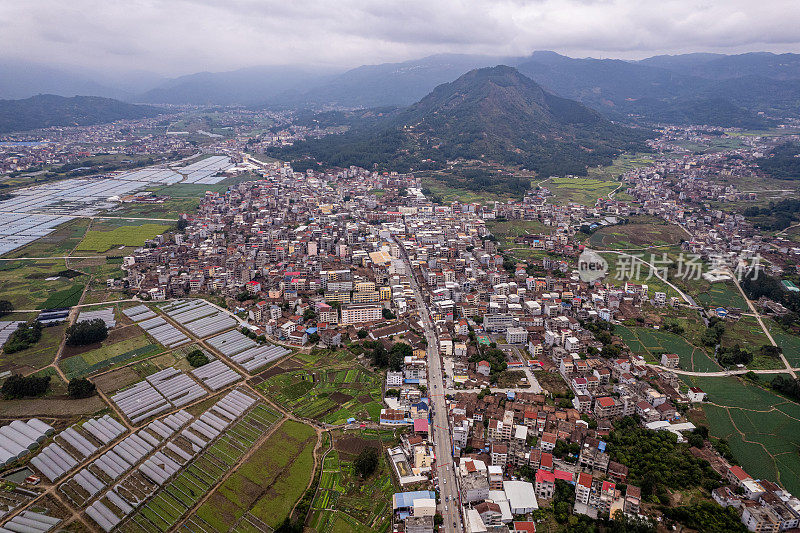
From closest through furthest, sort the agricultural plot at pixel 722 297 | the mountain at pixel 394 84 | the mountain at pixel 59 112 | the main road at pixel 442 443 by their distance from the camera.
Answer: the main road at pixel 442 443 → the agricultural plot at pixel 722 297 → the mountain at pixel 59 112 → the mountain at pixel 394 84

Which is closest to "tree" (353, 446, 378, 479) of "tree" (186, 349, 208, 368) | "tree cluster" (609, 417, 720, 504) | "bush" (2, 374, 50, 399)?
"tree cluster" (609, 417, 720, 504)

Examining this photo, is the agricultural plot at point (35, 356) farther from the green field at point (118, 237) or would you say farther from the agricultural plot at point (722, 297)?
the agricultural plot at point (722, 297)

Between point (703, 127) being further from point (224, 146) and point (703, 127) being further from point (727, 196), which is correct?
point (224, 146)

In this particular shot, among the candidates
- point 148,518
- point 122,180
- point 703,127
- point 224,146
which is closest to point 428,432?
point 148,518

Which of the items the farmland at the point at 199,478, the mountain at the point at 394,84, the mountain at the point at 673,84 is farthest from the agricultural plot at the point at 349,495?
the mountain at the point at 394,84

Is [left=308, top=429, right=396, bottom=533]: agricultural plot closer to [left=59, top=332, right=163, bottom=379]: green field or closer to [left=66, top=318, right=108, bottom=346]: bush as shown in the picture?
[left=59, top=332, right=163, bottom=379]: green field
